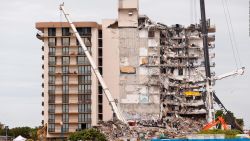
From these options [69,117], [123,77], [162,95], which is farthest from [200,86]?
[69,117]

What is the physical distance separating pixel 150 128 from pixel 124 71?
77.9ft

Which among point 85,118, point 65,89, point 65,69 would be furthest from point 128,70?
point 65,89

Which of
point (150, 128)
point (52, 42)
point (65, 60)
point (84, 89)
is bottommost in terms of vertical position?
point (150, 128)

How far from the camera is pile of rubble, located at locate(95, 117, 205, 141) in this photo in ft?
408

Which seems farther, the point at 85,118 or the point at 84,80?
the point at 84,80

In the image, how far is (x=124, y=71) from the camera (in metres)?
151

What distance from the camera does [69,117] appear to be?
15288cm

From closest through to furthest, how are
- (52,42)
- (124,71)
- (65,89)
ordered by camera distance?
1. (124,71)
2. (65,89)
3. (52,42)

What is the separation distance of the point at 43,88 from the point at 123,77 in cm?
2038

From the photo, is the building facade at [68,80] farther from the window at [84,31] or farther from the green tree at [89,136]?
the green tree at [89,136]

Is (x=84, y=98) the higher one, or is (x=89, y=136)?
(x=84, y=98)

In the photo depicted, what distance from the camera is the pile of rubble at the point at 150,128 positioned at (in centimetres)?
12425

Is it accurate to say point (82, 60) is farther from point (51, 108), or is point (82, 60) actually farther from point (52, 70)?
point (51, 108)

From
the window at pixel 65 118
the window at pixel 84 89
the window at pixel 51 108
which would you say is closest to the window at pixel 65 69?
the window at pixel 84 89
